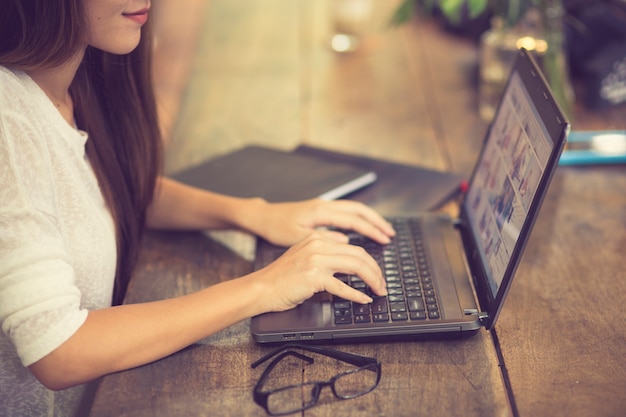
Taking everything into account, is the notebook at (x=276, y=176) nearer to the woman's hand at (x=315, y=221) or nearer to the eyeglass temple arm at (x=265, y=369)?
the woman's hand at (x=315, y=221)

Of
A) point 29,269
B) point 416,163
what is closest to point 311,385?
point 29,269

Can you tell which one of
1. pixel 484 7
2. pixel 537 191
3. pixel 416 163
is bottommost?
pixel 416 163

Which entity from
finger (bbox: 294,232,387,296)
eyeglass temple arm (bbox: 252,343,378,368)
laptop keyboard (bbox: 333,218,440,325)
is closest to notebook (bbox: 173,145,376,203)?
laptop keyboard (bbox: 333,218,440,325)

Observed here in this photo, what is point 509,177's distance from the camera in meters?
0.93

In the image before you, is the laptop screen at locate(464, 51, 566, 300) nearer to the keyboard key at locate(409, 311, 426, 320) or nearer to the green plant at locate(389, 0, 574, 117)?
the keyboard key at locate(409, 311, 426, 320)

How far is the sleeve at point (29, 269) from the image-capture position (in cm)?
74

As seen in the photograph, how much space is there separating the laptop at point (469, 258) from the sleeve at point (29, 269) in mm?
229

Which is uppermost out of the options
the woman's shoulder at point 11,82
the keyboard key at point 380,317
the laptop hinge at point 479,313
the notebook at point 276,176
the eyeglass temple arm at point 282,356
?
the woman's shoulder at point 11,82

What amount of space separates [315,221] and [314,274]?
0.20 meters

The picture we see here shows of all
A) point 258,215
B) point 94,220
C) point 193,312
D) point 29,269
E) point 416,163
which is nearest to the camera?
point 29,269

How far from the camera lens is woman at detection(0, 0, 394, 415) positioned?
77cm

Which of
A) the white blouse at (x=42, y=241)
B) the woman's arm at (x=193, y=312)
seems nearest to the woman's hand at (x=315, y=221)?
the woman's arm at (x=193, y=312)

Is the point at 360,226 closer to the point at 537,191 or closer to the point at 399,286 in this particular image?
the point at 399,286

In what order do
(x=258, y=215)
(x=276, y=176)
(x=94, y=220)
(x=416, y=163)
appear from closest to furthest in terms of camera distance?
(x=94, y=220) → (x=258, y=215) → (x=276, y=176) → (x=416, y=163)
